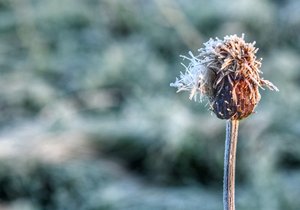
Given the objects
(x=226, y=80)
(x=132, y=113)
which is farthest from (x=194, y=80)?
(x=132, y=113)

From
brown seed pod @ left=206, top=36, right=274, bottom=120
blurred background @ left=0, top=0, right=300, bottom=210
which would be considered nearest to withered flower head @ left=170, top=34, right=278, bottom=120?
brown seed pod @ left=206, top=36, right=274, bottom=120

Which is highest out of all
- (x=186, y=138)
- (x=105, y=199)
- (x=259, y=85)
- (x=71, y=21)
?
(x=71, y=21)

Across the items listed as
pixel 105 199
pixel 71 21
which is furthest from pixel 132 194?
pixel 71 21

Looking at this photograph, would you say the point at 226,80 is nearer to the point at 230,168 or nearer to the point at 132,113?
the point at 230,168

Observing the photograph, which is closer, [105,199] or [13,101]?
[105,199]

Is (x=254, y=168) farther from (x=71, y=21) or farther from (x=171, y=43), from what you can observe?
(x=71, y=21)

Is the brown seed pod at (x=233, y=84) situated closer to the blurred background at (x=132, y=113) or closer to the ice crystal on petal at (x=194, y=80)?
the ice crystal on petal at (x=194, y=80)

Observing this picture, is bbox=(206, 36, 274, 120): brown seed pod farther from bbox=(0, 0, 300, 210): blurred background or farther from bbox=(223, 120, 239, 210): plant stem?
bbox=(0, 0, 300, 210): blurred background
